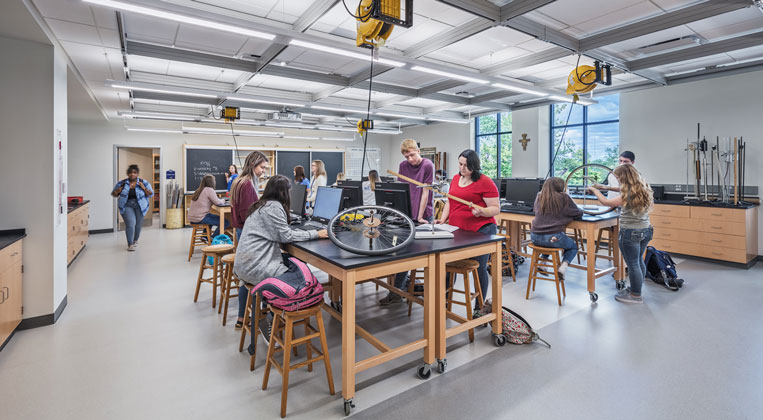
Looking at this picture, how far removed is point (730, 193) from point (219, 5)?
722 centimetres

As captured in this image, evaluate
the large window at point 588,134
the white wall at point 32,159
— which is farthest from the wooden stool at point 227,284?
the large window at point 588,134

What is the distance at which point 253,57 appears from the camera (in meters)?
5.00

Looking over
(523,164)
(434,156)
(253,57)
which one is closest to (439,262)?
(253,57)

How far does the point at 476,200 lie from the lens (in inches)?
119

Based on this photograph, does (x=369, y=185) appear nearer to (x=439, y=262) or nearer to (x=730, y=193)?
(x=439, y=262)

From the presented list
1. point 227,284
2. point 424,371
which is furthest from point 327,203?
point 424,371

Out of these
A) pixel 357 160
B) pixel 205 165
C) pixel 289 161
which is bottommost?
pixel 205 165

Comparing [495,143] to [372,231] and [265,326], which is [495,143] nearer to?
[372,231]

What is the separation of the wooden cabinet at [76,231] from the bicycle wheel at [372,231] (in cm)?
438

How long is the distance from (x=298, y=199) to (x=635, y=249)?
3.31 meters

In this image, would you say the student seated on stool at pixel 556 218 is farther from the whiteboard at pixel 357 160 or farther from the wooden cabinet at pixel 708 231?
the whiteboard at pixel 357 160

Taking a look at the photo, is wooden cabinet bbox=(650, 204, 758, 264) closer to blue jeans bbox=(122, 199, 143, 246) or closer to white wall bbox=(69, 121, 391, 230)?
blue jeans bbox=(122, 199, 143, 246)

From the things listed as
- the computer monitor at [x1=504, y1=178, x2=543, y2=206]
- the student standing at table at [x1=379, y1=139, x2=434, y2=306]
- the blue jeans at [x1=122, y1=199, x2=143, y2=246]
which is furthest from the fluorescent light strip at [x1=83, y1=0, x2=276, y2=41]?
the blue jeans at [x1=122, y1=199, x2=143, y2=246]

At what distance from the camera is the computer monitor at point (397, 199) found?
2.63m
